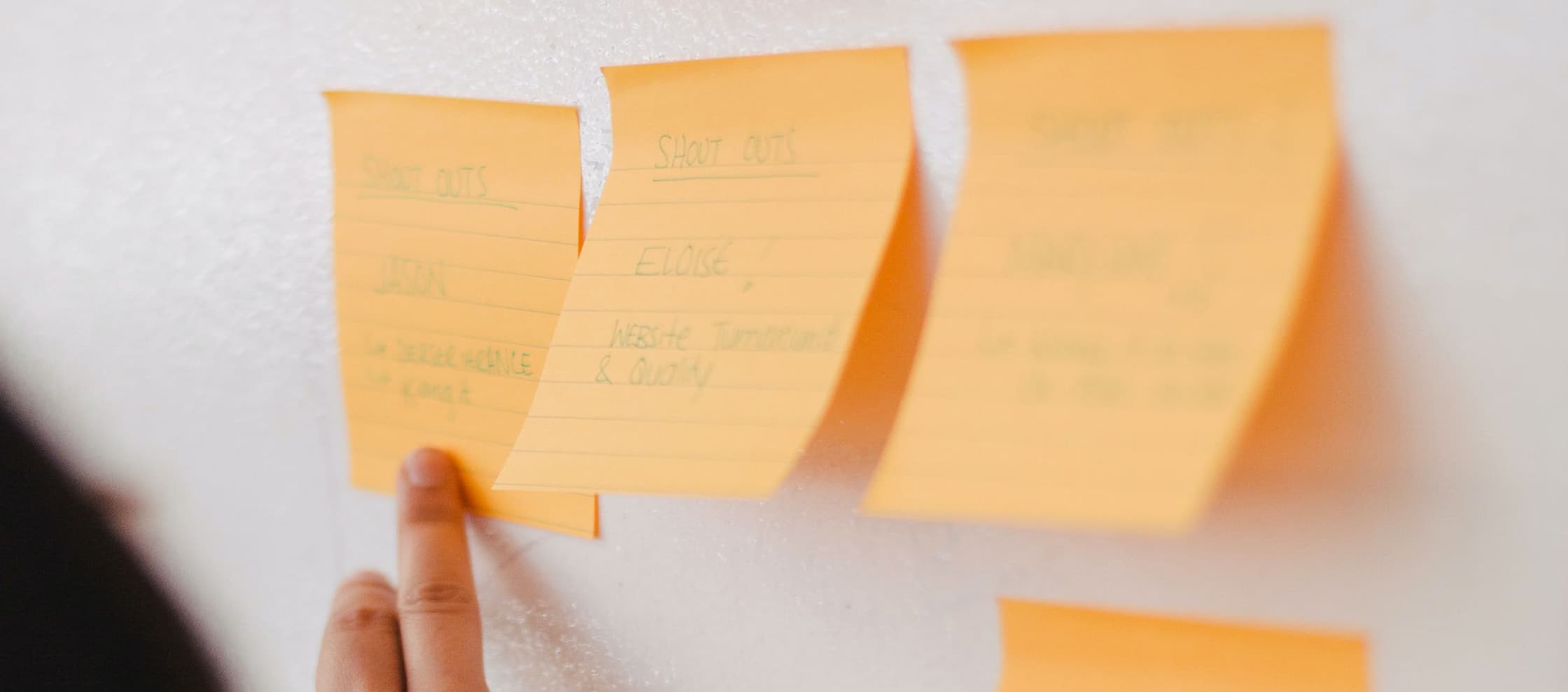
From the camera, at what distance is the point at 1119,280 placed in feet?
1.12

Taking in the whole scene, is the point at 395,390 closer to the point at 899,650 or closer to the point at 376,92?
the point at 376,92

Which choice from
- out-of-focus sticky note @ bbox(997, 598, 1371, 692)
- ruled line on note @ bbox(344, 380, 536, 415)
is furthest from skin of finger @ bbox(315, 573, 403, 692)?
out-of-focus sticky note @ bbox(997, 598, 1371, 692)

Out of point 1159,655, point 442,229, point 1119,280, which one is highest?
point 442,229

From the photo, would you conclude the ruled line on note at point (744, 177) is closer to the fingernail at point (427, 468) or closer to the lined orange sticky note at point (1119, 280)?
the lined orange sticky note at point (1119, 280)

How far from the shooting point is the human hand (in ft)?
1.77

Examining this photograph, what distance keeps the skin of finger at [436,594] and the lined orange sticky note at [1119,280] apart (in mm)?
289

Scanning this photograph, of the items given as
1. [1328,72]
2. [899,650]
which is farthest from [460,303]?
[1328,72]

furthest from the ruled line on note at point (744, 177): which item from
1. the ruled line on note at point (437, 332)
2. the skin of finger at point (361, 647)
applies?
the skin of finger at point (361, 647)

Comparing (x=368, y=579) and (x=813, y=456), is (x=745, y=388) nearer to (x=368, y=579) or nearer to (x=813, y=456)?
(x=813, y=456)

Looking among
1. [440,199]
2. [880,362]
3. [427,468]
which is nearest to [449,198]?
[440,199]

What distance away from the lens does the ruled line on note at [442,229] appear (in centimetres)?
50

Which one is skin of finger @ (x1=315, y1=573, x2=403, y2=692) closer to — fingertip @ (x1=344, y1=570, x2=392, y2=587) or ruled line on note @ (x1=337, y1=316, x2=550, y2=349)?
fingertip @ (x1=344, y1=570, x2=392, y2=587)

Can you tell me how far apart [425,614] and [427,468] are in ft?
0.24

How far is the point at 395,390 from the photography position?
1.86 feet
